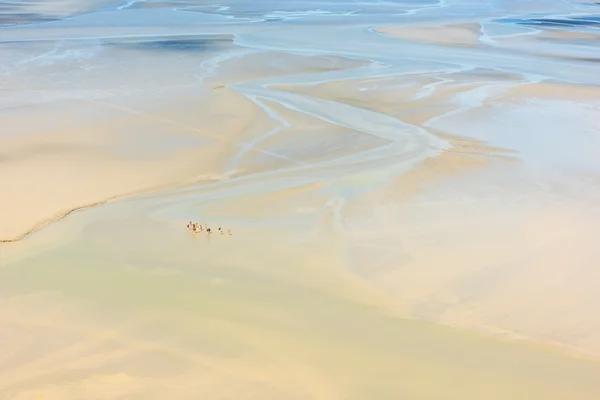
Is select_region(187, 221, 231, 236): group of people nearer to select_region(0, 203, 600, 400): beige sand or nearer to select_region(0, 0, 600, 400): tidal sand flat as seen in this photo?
select_region(0, 0, 600, 400): tidal sand flat

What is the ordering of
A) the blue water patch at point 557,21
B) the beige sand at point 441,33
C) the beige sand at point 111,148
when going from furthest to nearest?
the blue water patch at point 557,21, the beige sand at point 441,33, the beige sand at point 111,148

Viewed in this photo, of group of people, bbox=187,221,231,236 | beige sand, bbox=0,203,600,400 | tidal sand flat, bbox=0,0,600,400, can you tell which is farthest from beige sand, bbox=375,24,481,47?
beige sand, bbox=0,203,600,400

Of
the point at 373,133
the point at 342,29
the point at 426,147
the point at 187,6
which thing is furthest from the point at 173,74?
the point at 187,6

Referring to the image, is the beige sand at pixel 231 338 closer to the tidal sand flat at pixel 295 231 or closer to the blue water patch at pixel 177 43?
the tidal sand flat at pixel 295 231

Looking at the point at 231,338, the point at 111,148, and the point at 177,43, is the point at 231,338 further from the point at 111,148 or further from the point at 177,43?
the point at 177,43

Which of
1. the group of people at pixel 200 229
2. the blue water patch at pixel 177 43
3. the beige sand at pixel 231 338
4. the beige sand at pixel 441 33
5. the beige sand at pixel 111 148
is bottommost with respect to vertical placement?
the beige sand at pixel 231 338

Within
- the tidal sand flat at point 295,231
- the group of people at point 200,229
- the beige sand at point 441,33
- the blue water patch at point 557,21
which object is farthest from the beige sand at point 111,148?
the blue water patch at point 557,21

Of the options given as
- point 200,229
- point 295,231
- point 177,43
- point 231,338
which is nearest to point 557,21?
point 177,43

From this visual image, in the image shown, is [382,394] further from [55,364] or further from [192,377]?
[55,364]
